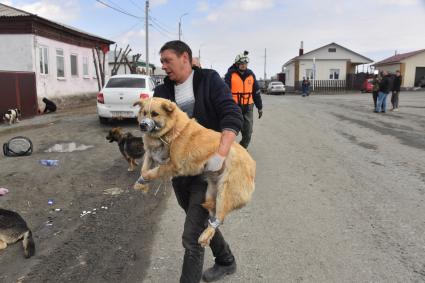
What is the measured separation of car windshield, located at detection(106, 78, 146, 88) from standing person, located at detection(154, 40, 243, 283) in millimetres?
10577

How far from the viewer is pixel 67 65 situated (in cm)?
2269

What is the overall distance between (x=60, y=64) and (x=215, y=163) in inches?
836

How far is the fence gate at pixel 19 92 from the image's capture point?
14.4 m

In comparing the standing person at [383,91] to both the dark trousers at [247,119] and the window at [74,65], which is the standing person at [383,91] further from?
the window at [74,65]

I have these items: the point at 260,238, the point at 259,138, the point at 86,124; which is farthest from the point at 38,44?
the point at 260,238

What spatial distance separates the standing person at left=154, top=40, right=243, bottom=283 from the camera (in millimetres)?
2801

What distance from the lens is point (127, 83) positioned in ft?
44.0

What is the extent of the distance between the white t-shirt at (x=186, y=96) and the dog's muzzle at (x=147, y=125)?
0.45 metres

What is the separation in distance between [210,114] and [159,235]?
2.02m

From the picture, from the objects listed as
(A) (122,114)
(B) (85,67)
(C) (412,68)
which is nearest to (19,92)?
(A) (122,114)

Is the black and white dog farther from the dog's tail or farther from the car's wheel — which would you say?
the dog's tail

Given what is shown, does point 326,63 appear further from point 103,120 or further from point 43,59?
point 103,120

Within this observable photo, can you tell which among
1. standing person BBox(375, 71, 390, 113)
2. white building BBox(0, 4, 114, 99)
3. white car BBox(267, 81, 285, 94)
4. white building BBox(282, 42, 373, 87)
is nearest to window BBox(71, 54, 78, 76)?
white building BBox(0, 4, 114, 99)

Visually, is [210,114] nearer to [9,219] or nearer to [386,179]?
[9,219]
